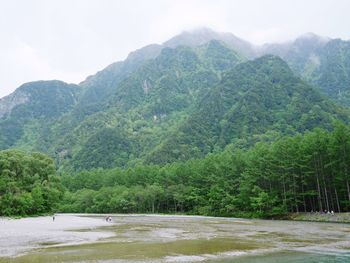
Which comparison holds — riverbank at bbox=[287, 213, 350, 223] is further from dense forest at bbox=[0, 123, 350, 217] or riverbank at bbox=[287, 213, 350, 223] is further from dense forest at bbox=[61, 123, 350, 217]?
dense forest at bbox=[61, 123, 350, 217]

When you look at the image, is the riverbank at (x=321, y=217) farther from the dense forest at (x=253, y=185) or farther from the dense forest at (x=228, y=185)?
the dense forest at (x=253, y=185)

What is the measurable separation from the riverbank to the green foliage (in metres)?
62.8

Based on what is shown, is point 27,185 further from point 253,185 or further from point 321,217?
point 321,217

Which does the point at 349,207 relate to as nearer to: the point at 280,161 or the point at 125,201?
the point at 280,161

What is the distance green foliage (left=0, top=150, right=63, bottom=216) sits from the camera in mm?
94562

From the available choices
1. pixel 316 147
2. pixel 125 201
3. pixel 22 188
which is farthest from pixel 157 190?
pixel 316 147

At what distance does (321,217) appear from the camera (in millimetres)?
72375

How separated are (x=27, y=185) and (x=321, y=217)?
245 feet

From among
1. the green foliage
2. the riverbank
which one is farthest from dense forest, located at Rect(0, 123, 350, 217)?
the riverbank

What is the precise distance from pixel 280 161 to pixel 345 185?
13.8m

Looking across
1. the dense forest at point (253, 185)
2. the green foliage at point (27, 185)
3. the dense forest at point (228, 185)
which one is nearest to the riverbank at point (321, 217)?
the dense forest at point (228, 185)

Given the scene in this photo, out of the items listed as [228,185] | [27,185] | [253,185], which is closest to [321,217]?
[253,185]

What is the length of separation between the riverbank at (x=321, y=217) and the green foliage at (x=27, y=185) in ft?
206

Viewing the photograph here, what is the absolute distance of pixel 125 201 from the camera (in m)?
134
